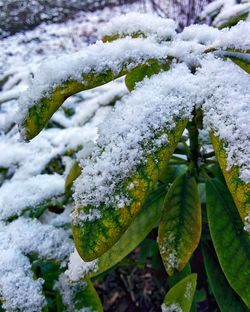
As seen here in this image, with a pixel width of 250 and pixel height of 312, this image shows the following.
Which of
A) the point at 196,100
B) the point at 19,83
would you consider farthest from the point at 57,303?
the point at 19,83

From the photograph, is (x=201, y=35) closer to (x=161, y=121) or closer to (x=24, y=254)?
(x=161, y=121)

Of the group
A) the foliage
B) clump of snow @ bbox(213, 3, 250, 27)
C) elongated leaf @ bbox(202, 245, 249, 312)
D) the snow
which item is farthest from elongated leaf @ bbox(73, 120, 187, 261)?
clump of snow @ bbox(213, 3, 250, 27)

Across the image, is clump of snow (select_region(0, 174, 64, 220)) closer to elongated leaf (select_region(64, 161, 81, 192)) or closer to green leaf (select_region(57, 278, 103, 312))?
elongated leaf (select_region(64, 161, 81, 192))

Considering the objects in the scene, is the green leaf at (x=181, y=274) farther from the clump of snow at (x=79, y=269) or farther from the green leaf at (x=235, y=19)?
the green leaf at (x=235, y=19)

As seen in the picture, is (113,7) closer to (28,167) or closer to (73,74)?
(28,167)

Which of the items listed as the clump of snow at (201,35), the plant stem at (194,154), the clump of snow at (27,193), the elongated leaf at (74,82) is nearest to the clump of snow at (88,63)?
the elongated leaf at (74,82)

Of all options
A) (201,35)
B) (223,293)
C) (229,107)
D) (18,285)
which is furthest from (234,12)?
(18,285)

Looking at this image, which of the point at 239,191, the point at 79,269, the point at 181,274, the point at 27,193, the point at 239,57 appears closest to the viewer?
the point at 239,191
